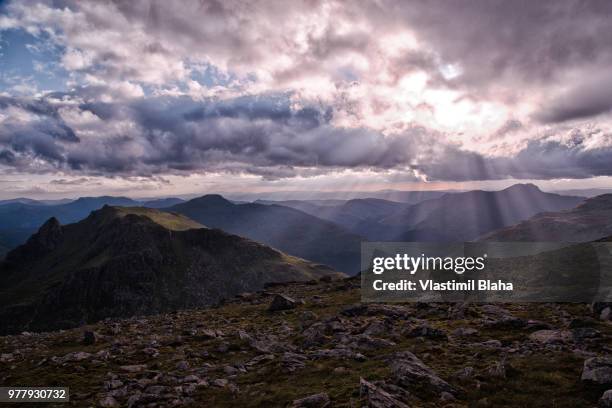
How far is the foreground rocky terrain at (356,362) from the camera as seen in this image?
20.2 meters

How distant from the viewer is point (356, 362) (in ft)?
91.9

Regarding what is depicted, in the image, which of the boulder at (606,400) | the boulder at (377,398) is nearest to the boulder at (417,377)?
the boulder at (377,398)

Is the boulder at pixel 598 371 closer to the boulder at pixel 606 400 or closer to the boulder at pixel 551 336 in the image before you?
the boulder at pixel 606 400

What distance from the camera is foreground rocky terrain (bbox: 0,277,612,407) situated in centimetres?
2016

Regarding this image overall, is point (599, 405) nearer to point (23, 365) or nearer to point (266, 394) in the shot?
point (266, 394)

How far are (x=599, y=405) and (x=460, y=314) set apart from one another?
25.3 m

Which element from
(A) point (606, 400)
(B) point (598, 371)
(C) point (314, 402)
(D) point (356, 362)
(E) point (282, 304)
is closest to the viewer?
(A) point (606, 400)

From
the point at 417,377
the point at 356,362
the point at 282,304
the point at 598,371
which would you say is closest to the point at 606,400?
the point at 598,371

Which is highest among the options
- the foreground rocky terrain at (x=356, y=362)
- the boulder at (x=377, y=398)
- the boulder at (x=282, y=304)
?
the boulder at (x=377, y=398)

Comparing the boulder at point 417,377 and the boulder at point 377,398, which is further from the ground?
the boulder at point 377,398

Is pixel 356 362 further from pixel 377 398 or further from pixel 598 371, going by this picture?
pixel 598 371

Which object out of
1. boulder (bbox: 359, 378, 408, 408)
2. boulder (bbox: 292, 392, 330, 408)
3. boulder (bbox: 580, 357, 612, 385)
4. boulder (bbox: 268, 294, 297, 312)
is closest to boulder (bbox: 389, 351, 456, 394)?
boulder (bbox: 359, 378, 408, 408)

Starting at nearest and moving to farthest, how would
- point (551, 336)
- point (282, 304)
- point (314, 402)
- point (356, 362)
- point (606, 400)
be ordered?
point (606, 400) < point (314, 402) < point (356, 362) < point (551, 336) < point (282, 304)

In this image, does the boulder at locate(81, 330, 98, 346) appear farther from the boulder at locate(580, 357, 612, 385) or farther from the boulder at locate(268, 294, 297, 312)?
the boulder at locate(580, 357, 612, 385)
